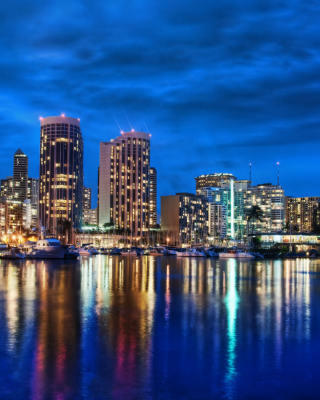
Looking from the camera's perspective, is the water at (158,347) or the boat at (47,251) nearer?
the water at (158,347)

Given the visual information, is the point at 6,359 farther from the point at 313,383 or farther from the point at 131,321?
the point at 313,383

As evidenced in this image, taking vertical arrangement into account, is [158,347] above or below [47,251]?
above

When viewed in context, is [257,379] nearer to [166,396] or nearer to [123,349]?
[166,396]

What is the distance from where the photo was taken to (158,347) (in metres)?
A: 19.1

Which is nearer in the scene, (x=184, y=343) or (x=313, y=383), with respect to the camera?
(x=313, y=383)

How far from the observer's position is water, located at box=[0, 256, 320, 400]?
46.6 ft

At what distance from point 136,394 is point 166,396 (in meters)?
0.83

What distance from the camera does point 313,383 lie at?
1480 centimetres

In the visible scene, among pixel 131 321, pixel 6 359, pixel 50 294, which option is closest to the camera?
pixel 6 359

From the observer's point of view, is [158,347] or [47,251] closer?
[158,347]

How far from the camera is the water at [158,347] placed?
14195mm

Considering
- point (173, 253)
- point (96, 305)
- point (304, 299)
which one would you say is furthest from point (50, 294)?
point (173, 253)

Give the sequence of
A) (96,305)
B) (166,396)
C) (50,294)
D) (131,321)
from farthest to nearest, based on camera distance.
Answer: (50,294), (96,305), (131,321), (166,396)

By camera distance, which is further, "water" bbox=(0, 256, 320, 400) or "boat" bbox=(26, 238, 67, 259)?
"boat" bbox=(26, 238, 67, 259)
